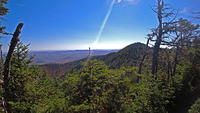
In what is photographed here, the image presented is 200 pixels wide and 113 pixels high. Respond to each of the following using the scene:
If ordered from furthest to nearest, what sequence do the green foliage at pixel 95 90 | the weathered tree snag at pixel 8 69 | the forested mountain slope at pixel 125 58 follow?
the forested mountain slope at pixel 125 58
the weathered tree snag at pixel 8 69
the green foliage at pixel 95 90

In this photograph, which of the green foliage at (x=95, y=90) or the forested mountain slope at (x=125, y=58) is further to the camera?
the forested mountain slope at (x=125, y=58)

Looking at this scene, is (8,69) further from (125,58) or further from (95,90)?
(125,58)

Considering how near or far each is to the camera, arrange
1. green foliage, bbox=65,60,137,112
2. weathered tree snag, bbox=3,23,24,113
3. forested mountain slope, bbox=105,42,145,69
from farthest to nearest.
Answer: forested mountain slope, bbox=105,42,145,69, weathered tree snag, bbox=3,23,24,113, green foliage, bbox=65,60,137,112

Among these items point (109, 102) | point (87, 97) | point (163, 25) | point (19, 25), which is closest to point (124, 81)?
point (109, 102)

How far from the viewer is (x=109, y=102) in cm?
343

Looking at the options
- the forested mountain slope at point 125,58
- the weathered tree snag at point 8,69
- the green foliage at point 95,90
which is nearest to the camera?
the green foliage at point 95,90

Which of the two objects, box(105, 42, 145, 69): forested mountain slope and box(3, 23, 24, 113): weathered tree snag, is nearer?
box(3, 23, 24, 113): weathered tree snag

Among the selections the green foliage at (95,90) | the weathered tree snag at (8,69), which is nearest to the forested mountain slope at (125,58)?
the green foliage at (95,90)

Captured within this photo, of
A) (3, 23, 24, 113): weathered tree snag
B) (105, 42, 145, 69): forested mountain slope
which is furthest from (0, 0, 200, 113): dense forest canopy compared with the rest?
→ (105, 42, 145, 69): forested mountain slope

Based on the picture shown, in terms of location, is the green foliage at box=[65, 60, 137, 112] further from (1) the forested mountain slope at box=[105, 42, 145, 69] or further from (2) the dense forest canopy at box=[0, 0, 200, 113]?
(1) the forested mountain slope at box=[105, 42, 145, 69]

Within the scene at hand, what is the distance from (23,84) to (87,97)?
4.55 meters

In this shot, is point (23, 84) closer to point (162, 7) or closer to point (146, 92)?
point (146, 92)

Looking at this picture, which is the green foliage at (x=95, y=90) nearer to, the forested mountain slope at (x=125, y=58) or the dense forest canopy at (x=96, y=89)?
the dense forest canopy at (x=96, y=89)

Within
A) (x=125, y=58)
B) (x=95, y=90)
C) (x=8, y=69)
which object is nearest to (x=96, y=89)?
(x=95, y=90)
